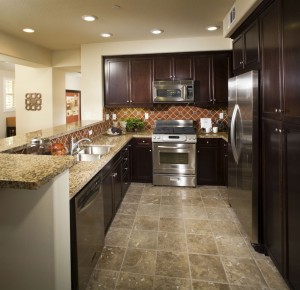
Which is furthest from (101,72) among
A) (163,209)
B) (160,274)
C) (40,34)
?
(160,274)

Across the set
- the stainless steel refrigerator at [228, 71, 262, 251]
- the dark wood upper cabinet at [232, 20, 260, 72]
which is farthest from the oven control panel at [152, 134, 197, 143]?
the dark wood upper cabinet at [232, 20, 260, 72]

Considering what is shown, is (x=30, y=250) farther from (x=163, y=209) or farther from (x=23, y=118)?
(x=23, y=118)

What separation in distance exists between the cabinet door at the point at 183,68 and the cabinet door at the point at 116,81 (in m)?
0.89

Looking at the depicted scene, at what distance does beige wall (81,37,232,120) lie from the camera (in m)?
4.27

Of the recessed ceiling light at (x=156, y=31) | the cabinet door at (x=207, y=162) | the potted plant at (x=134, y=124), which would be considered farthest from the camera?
the potted plant at (x=134, y=124)

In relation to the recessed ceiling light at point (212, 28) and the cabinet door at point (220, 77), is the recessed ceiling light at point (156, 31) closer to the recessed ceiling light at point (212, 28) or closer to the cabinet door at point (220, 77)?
the recessed ceiling light at point (212, 28)

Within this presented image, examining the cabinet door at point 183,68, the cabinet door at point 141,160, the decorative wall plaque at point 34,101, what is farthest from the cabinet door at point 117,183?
the decorative wall plaque at point 34,101

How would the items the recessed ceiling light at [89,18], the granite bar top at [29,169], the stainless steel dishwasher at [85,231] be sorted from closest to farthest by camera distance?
the granite bar top at [29,169] < the stainless steel dishwasher at [85,231] < the recessed ceiling light at [89,18]

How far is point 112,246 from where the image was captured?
2.52m

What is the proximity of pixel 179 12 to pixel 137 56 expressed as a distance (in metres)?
1.53

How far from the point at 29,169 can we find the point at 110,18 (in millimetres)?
2768

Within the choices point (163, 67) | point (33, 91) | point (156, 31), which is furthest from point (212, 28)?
point (33, 91)

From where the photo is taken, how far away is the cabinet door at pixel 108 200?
2.60 m

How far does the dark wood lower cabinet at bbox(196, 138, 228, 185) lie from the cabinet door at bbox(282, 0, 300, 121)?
2.38 metres
